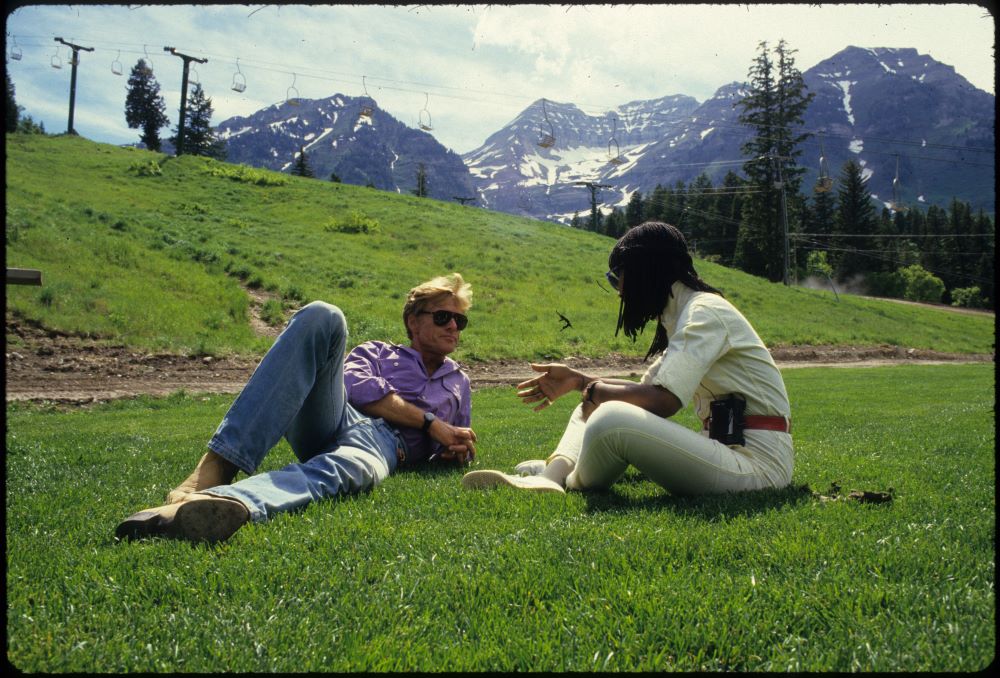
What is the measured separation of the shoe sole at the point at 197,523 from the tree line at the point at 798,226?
39.9 m

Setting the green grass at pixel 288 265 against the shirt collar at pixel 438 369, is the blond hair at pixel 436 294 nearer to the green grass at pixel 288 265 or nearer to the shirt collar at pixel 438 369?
the shirt collar at pixel 438 369

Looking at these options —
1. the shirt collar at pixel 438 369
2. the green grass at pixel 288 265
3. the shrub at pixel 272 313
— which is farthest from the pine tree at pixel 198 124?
the shirt collar at pixel 438 369

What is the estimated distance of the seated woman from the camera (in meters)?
3.47

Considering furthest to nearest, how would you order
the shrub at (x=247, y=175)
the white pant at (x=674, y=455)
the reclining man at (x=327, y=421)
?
the shrub at (x=247, y=175) < the white pant at (x=674, y=455) < the reclining man at (x=327, y=421)

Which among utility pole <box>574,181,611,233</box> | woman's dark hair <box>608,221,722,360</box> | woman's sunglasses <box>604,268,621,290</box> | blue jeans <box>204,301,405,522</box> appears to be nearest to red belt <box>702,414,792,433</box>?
woman's dark hair <box>608,221,722,360</box>

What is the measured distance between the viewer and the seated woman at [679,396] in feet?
11.4

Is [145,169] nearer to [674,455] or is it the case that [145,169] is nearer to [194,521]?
[194,521]

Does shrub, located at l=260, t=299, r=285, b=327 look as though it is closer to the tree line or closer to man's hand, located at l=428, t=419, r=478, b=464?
man's hand, located at l=428, t=419, r=478, b=464

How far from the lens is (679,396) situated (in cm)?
337

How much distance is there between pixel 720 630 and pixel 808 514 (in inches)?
62.1

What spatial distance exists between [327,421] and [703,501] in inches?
92.2

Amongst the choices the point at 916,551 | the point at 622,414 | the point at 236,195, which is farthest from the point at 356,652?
the point at 236,195

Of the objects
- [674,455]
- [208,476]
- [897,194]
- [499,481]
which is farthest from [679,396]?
[897,194]

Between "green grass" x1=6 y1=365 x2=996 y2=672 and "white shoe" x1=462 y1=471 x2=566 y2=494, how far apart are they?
0.12 metres
